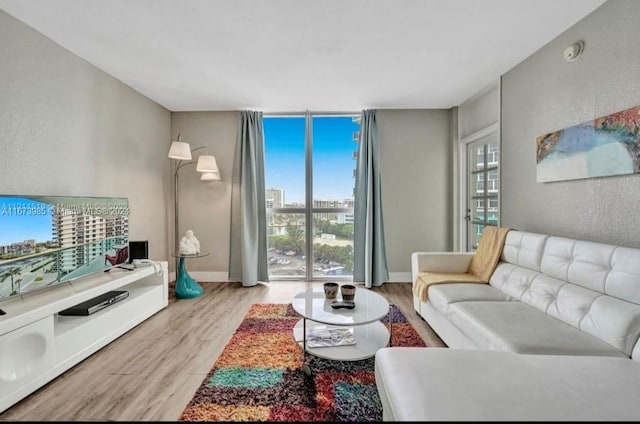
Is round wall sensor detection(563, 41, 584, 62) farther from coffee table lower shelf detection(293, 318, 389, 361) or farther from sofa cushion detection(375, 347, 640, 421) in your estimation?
coffee table lower shelf detection(293, 318, 389, 361)

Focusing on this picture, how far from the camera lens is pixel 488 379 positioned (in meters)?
0.92

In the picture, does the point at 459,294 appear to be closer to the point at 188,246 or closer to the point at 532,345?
the point at 532,345

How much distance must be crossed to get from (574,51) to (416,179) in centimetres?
210

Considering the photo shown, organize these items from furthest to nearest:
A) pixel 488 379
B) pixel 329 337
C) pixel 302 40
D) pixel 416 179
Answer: pixel 416 179 → pixel 302 40 → pixel 329 337 → pixel 488 379

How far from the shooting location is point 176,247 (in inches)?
156

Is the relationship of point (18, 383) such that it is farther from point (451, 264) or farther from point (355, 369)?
point (451, 264)

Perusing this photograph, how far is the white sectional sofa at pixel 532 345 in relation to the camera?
0.64 metres

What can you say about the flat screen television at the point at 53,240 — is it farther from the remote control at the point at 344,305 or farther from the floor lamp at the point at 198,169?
the remote control at the point at 344,305

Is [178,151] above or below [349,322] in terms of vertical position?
above

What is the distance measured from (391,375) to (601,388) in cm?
75

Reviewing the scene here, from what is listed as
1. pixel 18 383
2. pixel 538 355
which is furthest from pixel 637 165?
pixel 18 383

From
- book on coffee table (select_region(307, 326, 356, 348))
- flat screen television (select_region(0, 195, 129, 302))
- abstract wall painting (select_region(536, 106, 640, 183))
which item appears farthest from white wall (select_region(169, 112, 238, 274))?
abstract wall painting (select_region(536, 106, 640, 183))

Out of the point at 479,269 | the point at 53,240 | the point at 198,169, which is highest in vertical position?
the point at 198,169

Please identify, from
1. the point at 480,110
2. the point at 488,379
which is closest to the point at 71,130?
the point at 488,379
